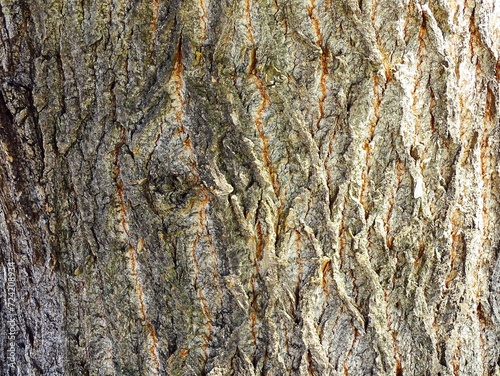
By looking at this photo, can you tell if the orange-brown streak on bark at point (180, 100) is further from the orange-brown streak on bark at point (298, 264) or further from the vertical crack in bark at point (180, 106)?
the orange-brown streak on bark at point (298, 264)

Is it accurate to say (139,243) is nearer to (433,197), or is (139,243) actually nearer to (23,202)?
(23,202)

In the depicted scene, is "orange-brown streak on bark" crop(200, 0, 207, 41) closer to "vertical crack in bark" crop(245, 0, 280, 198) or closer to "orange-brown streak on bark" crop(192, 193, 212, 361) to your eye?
"vertical crack in bark" crop(245, 0, 280, 198)

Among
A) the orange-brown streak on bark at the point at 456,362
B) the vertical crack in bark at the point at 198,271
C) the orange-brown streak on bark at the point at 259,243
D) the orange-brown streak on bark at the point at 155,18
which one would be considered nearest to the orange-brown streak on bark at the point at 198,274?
the vertical crack in bark at the point at 198,271

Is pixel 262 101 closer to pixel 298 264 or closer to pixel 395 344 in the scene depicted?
pixel 298 264

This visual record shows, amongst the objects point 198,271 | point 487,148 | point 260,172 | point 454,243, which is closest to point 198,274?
point 198,271

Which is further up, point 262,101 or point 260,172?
point 262,101

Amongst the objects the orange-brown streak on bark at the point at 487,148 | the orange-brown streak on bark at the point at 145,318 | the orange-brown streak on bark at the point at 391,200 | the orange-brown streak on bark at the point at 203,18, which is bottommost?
the orange-brown streak on bark at the point at 145,318

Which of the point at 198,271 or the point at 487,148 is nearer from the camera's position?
the point at 198,271

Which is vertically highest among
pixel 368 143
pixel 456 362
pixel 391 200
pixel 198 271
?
pixel 368 143

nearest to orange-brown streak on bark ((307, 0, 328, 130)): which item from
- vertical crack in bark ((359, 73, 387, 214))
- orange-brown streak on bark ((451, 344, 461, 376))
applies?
vertical crack in bark ((359, 73, 387, 214))
